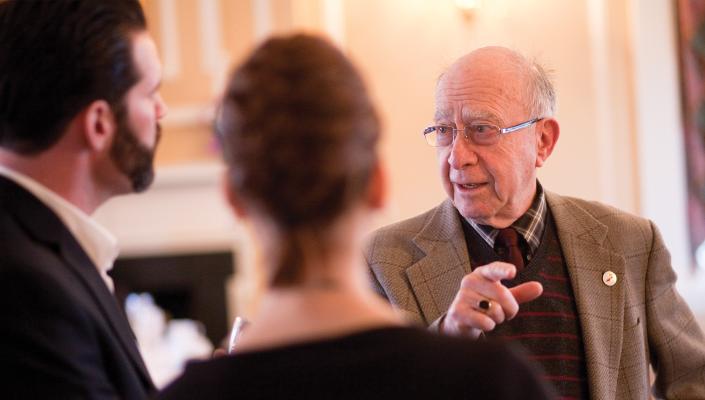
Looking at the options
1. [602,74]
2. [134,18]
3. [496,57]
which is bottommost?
[602,74]

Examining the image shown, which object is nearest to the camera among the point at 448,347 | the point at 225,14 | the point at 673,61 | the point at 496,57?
the point at 448,347

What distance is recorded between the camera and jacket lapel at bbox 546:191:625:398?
72.1 inches

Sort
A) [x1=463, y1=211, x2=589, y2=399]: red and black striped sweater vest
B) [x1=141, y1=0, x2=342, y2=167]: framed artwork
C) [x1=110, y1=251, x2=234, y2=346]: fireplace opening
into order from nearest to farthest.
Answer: [x1=463, y1=211, x2=589, y2=399]: red and black striped sweater vest → [x1=141, y1=0, x2=342, y2=167]: framed artwork → [x1=110, y1=251, x2=234, y2=346]: fireplace opening

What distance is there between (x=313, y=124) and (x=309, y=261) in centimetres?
14

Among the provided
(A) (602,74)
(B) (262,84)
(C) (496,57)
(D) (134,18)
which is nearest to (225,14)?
(A) (602,74)

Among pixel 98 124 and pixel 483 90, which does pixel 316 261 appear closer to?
pixel 98 124

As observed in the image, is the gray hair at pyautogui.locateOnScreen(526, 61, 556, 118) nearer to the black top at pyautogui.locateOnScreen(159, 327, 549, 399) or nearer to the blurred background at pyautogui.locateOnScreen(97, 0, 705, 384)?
the black top at pyautogui.locateOnScreen(159, 327, 549, 399)

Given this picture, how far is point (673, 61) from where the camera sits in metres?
4.43

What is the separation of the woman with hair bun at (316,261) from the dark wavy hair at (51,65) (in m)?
0.49

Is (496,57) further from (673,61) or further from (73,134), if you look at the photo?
(673,61)

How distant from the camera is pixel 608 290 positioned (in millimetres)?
1911

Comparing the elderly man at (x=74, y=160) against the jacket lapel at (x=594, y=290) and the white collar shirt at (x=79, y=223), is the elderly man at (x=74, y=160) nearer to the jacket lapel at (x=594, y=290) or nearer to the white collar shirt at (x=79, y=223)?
the white collar shirt at (x=79, y=223)

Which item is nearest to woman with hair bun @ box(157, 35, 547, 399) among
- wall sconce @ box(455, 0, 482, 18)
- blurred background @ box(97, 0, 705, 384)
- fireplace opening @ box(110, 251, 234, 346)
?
blurred background @ box(97, 0, 705, 384)

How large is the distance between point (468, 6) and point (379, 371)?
12.9 ft
